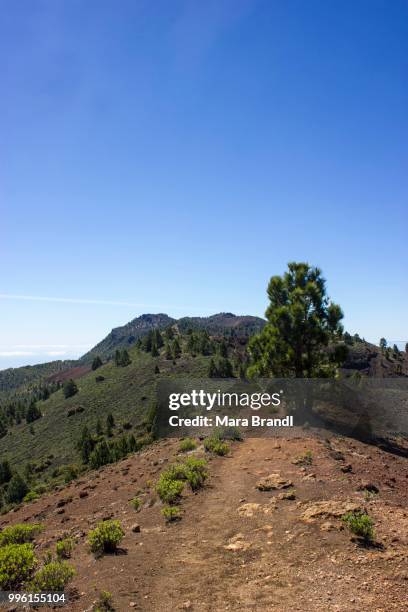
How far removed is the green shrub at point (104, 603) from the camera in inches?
362

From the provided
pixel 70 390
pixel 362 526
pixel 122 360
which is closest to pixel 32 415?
pixel 70 390

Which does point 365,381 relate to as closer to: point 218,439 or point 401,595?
point 218,439

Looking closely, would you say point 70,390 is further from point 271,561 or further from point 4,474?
Result: point 271,561

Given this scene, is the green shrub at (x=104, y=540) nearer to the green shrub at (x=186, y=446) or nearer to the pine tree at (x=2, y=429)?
the green shrub at (x=186, y=446)

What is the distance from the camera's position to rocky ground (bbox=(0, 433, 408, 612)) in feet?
30.7

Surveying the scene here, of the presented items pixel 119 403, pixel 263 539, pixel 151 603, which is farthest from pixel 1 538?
pixel 119 403

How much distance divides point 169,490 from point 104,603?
775 cm

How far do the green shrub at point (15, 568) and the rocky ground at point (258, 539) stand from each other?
1343 mm

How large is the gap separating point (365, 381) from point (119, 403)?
101186 millimetres

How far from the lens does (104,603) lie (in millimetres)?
9422

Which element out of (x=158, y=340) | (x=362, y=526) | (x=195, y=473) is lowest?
(x=195, y=473)

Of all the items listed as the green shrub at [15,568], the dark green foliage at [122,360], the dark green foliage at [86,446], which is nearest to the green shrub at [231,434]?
the green shrub at [15,568]

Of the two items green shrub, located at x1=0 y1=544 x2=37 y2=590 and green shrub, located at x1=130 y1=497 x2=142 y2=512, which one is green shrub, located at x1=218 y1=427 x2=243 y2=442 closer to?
green shrub, located at x1=130 y1=497 x2=142 y2=512

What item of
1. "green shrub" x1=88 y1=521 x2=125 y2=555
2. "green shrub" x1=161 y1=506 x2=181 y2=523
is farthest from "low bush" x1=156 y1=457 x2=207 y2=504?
"green shrub" x1=88 y1=521 x2=125 y2=555
